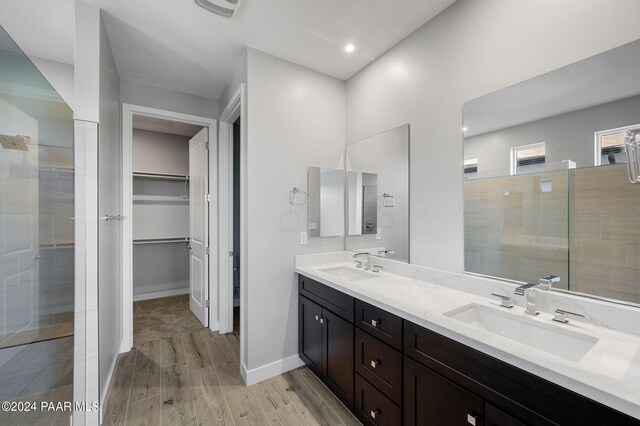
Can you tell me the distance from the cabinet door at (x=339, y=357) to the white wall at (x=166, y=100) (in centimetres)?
265

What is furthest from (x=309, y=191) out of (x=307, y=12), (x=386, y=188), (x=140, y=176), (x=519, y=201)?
(x=140, y=176)

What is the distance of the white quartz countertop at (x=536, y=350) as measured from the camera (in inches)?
30.2

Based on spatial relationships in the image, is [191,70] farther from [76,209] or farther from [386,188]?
[386,188]

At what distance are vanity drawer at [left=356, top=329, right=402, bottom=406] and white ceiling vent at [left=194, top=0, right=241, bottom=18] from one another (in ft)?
7.46

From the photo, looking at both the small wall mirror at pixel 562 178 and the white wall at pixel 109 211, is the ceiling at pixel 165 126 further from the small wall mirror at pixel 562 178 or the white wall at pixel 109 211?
the small wall mirror at pixel 562 178

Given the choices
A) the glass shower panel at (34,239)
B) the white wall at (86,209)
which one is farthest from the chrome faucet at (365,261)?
the glass shower panel at (34,239)

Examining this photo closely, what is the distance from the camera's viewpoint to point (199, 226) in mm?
3303

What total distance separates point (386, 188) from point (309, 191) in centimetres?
71

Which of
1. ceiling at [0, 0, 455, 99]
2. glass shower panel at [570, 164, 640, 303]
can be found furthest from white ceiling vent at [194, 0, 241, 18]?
glass shower panel at [570, 164, 640, 303]

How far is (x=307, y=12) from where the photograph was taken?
181 cm

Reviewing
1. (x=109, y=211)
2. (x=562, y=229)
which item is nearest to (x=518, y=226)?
(x=562, y=229)

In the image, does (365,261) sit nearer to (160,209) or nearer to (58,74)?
(58,74)

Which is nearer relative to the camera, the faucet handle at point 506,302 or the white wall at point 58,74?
the faucet handle at point 506,302

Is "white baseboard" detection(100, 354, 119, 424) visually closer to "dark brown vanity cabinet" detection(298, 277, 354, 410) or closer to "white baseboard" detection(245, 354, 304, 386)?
"white baseboard" detection(245, 354, 304, 386)
